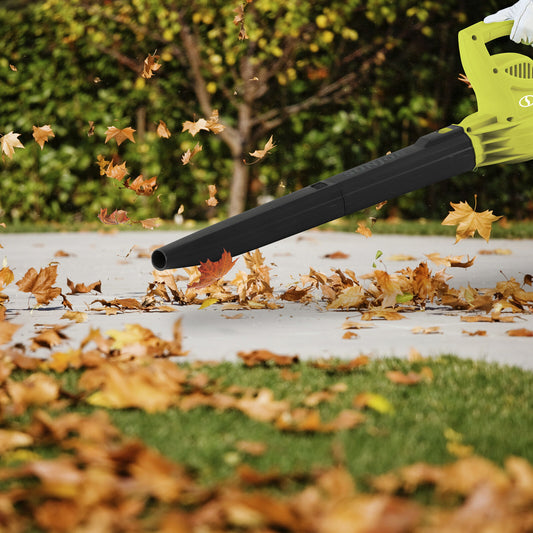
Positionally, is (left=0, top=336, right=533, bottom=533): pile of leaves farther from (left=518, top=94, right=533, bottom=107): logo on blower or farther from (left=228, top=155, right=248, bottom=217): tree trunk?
(left=228, top=155, right=248, bottom=217): tree trunk

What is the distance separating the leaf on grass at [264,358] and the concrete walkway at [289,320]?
12 cm

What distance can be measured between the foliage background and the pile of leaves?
7076 millimetres

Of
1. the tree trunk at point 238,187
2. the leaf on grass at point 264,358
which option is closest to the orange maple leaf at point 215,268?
the leaf on grass at point 264,358

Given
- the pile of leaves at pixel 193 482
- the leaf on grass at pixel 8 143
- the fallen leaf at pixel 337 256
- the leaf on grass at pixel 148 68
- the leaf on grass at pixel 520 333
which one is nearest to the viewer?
the pile of leaves at pixel 193 482

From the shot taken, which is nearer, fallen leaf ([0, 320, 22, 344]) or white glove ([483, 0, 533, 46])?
fallen leaf ([0, 320, 22, 344])

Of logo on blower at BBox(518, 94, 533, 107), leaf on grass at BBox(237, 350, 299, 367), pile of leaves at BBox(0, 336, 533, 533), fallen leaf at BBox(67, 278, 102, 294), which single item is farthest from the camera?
fallen leaf at BBox(67, 278, 102, 294)

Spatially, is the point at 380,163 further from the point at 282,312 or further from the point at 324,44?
the point at 324,44

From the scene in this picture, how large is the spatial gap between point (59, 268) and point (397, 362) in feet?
10.5

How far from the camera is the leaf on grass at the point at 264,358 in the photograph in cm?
260

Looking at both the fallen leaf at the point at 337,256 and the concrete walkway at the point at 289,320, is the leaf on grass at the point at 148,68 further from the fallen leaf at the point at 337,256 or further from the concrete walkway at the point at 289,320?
the fallen leaf at the point at 337,256

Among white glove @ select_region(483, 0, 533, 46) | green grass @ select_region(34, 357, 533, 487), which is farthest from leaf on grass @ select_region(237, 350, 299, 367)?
white glove @ select_region(483, 0, 533, 46)

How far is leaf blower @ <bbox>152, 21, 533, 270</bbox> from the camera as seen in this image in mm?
3168

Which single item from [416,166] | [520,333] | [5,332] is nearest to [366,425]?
[520,333]

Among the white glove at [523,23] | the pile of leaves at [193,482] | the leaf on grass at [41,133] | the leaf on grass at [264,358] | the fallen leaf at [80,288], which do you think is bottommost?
the pile of leaves at [193,482]
